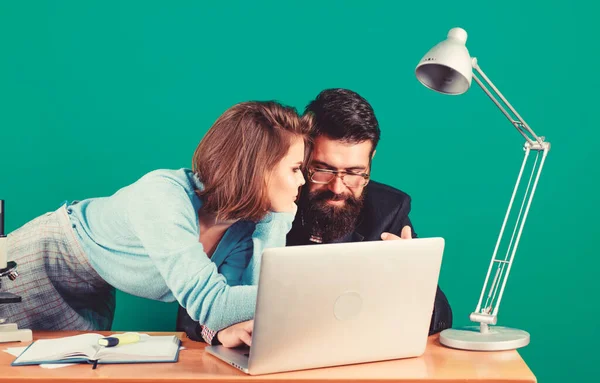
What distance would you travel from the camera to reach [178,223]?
6.66 feet

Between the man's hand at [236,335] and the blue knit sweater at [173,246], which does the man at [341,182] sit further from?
the man's hand at [236,335]

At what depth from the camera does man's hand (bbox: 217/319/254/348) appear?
1886 millimetres

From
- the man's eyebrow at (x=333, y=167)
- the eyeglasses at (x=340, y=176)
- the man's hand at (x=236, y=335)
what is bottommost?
the man's hand at (x=236, y=335)

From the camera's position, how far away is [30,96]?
3.21 metres

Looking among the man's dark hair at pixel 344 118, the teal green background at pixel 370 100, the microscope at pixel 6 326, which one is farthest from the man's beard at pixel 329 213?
the microscope at pixel 6 326

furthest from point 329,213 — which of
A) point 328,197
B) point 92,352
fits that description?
point 92,352

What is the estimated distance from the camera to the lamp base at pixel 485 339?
1919 millimetres

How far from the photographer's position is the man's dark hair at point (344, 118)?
2605 mm

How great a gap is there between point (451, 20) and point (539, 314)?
1290 mm

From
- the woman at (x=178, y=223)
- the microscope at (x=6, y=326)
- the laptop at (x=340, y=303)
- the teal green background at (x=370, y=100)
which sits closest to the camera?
the laptop at (x=340, y=303)

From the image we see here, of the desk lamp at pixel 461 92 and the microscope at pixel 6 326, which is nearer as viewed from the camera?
the desk lamp at pixel 461 92

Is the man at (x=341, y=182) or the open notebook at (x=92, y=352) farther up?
the man at (x=341, y=182)

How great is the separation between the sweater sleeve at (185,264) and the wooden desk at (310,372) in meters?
0.13

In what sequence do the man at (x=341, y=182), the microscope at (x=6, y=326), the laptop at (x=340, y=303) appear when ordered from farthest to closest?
Answer: the man at (x=341, y=182) → the microscope at (x=6, y=326) → the laptop at (x=340, y=303)
